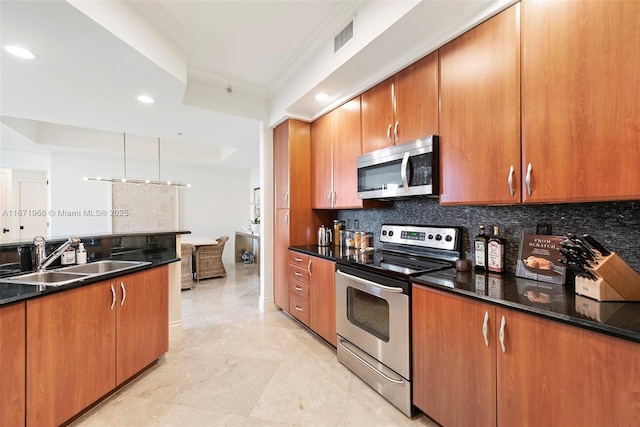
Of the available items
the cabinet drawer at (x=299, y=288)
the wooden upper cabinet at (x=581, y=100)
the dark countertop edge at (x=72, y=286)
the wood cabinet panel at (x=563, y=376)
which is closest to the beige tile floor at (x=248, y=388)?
the cabinet drawer at (x=299, y=288)

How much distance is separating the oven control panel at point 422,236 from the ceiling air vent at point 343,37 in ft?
5.16

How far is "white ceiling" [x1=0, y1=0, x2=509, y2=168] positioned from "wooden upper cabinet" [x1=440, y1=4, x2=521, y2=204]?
0.41 ft

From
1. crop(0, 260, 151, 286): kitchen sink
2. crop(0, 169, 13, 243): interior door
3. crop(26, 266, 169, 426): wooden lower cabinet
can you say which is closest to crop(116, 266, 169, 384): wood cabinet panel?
crop(26, 266, 169, 426): wooden lower cabinet

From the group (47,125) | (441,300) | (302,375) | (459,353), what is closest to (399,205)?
(441,300)

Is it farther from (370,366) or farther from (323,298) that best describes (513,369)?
(323,298)

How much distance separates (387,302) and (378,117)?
1488mm

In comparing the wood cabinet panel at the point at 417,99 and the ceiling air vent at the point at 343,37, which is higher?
the ceiling air vent at the point at 343,37

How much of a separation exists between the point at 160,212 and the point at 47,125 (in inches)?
93.6

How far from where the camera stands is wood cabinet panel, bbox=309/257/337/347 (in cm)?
235

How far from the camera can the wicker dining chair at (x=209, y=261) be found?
4.89 meters

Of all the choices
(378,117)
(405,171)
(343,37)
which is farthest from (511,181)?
(343,37)

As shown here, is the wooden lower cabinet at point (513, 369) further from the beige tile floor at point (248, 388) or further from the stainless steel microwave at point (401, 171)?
the stainless steel microwave at point (401, 171)

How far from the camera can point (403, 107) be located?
1991mm

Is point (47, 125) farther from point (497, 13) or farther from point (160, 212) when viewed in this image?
point (497, 13)
